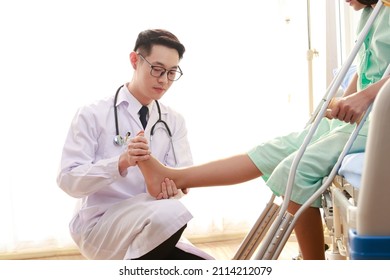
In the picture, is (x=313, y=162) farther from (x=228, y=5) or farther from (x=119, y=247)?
(x=228, y=5)

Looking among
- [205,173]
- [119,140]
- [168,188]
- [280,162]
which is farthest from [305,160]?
[119,140]

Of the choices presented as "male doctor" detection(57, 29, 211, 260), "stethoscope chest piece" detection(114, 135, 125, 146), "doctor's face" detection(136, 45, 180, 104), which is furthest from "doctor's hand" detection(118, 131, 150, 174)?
"doctor's face" detection(136, 45, 180, 104)

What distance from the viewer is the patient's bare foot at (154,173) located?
161 cm

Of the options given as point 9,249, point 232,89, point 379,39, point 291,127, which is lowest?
point 9,249

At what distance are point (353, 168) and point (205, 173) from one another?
498 mm

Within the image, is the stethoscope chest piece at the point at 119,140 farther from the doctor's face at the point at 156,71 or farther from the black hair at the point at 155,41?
the black hair at the point at 155,41

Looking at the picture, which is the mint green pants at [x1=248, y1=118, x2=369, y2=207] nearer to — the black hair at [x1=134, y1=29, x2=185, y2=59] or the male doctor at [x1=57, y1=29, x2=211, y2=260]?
the male doctor at [x1=57, y1=29, x2=211, y2=260]

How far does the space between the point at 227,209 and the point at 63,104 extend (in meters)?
1.11

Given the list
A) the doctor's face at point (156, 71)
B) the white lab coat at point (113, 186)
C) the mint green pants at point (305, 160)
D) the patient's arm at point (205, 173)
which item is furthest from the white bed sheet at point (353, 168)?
the doctor's face at point (156, 71)

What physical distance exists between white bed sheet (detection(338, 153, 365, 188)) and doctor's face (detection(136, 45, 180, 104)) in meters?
0.71

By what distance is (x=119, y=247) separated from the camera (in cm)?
163

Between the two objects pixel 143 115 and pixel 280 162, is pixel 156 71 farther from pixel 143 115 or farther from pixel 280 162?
pixel 280 162
